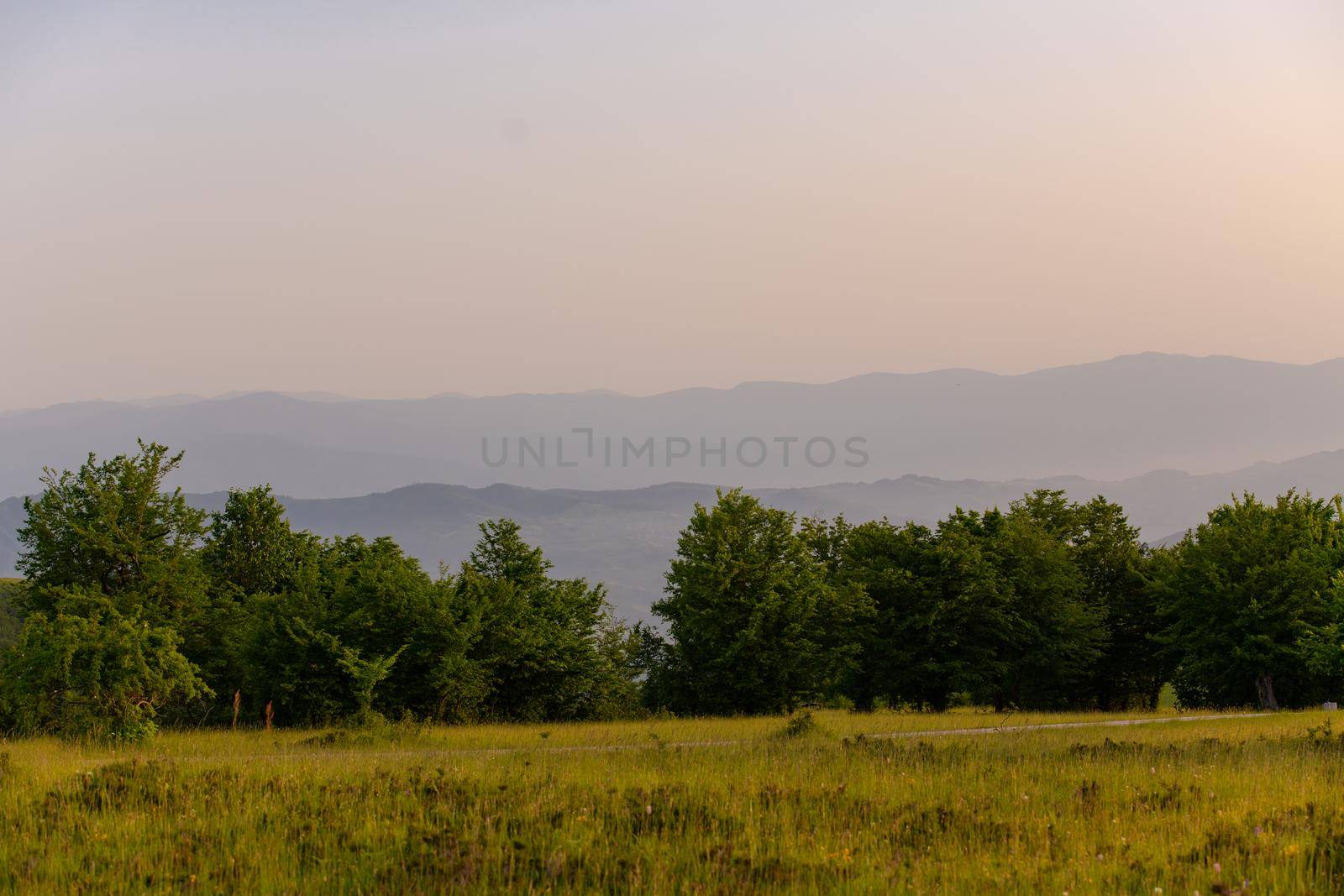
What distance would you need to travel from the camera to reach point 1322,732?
1006 inches

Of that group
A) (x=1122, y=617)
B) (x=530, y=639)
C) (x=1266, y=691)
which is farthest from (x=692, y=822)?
(x=1122, y=617)

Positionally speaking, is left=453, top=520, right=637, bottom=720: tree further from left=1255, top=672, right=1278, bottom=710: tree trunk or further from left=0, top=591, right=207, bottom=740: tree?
left=1255, top=672, right=1278, bottom=710: tree trunk

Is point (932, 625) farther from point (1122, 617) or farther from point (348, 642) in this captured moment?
point (348, 642)

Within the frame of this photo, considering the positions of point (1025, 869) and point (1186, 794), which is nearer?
point (1025, 869)

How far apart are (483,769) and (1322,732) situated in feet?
70.3

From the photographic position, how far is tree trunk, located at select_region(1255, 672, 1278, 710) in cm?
5016

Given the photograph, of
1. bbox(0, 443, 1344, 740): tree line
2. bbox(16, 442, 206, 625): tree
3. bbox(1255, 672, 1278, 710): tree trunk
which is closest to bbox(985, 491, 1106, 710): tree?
bbox(0, 443, 1344, 740): tree line

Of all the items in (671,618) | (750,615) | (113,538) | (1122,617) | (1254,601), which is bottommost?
(1122,617)

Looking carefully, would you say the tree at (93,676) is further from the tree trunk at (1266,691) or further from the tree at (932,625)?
the tree trunk at (1266,691)

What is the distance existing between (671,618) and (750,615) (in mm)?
4706

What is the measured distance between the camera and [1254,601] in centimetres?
4944

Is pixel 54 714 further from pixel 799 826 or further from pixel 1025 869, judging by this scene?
pixel 1025 869

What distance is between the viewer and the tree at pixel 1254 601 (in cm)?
4975

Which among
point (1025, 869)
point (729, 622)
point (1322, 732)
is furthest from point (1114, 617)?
point (1025, 869)
